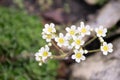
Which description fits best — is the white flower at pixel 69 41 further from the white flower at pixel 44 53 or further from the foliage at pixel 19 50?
the foliage at pixel 19 50

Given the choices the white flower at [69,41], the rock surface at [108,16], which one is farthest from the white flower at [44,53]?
the rock surface at [108,16]

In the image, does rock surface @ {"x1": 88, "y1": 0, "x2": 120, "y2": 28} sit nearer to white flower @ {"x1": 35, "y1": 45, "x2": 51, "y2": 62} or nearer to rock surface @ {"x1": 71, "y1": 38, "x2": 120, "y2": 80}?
rock surface @ {"x1": 71, "y1": 38, "x2": 120, "y2": 80}

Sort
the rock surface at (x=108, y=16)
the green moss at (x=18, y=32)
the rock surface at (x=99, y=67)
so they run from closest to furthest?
1. the rock surface at (x=99, y=67)
2. the green moss at (x=18, y=32)
3. the rock surface at (x=108, y=16)

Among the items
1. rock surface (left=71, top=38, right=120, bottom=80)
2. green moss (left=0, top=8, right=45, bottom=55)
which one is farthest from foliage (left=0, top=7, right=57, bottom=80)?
rock surface (left=71, top=38, right=120, bottom=80)

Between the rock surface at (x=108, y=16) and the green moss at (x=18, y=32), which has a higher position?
the rock surface at (x=108, y=16)

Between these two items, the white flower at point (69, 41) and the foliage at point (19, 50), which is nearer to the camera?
the white flower at point (69, 41)

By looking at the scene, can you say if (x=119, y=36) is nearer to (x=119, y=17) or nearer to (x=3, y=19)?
(x=119, y=17)

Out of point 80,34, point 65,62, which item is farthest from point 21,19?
point 80,34
